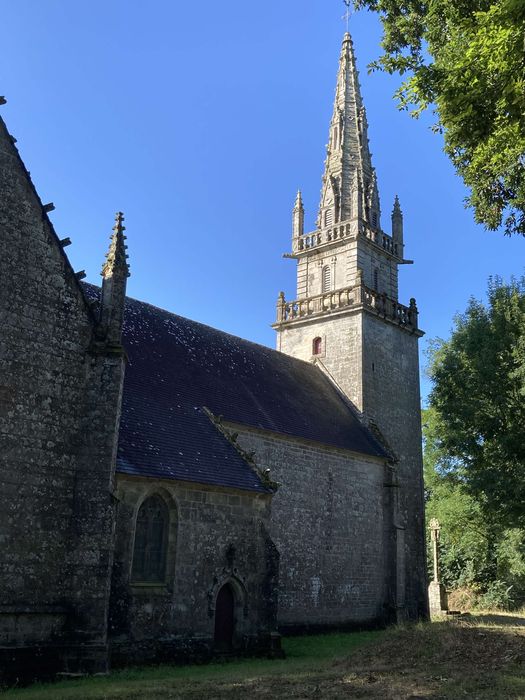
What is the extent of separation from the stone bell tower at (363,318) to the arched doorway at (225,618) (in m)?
10.3

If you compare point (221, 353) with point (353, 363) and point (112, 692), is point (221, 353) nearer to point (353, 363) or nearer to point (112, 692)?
point (353, 363)

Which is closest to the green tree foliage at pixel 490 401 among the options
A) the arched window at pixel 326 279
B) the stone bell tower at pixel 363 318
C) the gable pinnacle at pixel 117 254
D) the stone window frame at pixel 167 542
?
the stone bell tower at pixel 363 318

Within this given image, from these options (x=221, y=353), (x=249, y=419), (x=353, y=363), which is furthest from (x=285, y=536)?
(x=353, y=363)

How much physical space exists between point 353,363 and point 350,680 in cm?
1716

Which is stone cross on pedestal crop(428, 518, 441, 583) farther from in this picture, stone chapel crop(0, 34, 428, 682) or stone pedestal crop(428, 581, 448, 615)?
stone chapel crop(0, 34, 428, 682)

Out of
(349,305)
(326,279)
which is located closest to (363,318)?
(349,305)

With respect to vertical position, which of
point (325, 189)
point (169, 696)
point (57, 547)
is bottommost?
point (169, 696)

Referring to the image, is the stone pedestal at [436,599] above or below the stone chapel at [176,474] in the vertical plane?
below

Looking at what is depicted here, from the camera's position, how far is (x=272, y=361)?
86.2ft

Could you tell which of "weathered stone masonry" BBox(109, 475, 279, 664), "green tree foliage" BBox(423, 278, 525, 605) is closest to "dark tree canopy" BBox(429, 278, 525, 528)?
"green tree foliage" BBox(423, 278, 525, 605)

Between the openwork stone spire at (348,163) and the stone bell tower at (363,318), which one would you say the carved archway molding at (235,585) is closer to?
the stone bell tower at (363,318)

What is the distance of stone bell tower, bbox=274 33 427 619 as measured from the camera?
89.2 feet

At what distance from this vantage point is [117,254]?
15.0 meters

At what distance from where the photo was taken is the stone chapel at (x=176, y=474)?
1255 centimetres
